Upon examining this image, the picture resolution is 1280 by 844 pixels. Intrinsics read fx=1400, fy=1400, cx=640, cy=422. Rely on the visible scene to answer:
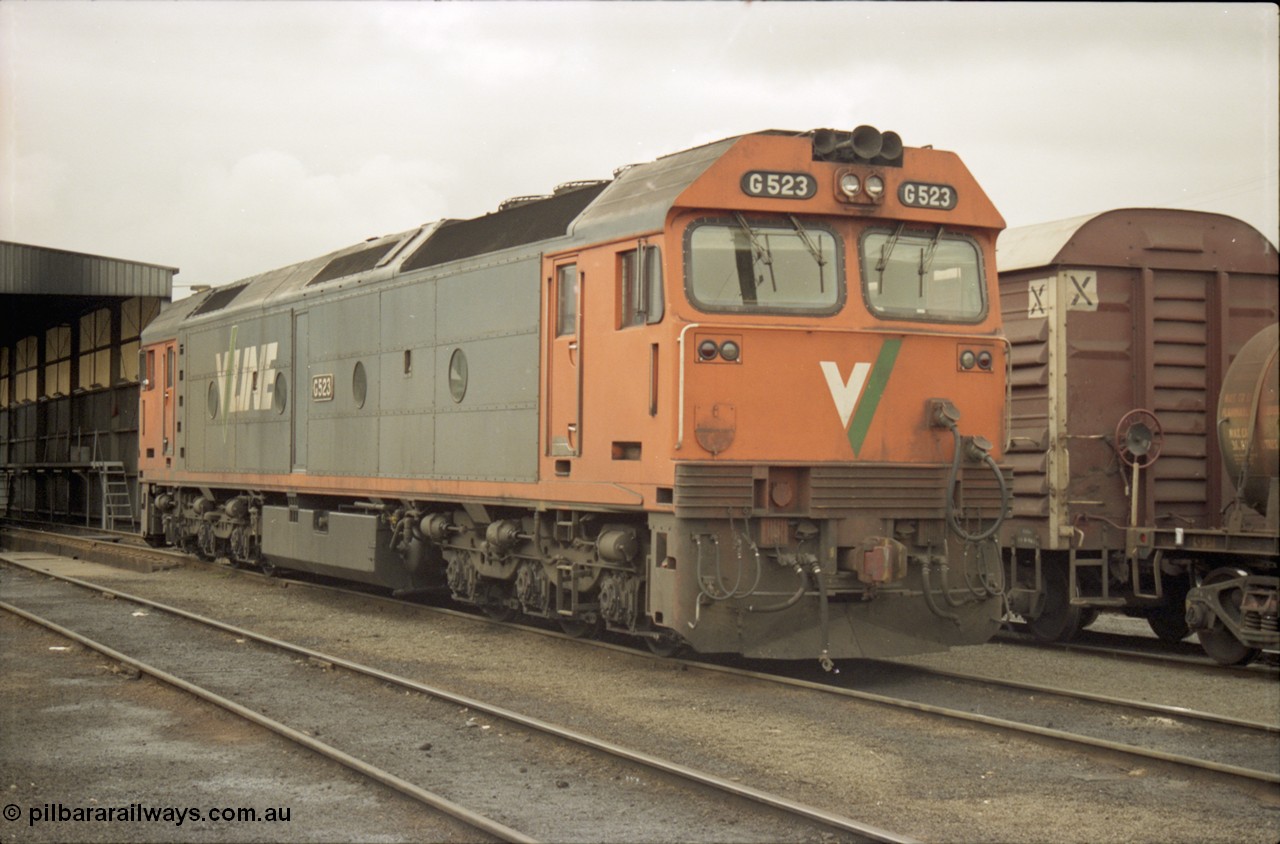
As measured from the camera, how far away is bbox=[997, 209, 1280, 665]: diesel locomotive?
1300 cm

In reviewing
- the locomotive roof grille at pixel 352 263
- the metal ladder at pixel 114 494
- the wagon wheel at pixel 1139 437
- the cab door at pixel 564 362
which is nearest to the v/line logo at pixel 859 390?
the cab door at pixel 564 362

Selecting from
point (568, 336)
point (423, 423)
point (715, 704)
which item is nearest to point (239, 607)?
point (423, 423)

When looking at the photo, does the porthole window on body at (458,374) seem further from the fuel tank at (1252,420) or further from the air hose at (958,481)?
the fuel tank at (1252,420)

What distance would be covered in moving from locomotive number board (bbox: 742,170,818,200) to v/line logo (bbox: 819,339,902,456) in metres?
1.28

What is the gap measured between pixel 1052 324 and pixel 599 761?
7132mm

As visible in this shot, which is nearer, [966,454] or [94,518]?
[966,454]

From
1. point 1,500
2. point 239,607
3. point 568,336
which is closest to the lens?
point 568,336

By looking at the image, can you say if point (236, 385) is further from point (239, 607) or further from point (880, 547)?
point (880, 547)

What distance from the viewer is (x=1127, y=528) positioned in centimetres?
1293

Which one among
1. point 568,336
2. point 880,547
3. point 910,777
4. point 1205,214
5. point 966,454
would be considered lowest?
point 910,777

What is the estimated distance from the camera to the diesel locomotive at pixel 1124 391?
42.7 feet

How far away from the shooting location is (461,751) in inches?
332

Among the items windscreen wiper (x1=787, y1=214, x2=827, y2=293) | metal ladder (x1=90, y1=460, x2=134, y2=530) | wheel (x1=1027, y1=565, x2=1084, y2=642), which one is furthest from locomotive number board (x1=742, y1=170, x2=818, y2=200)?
metal ladder (x1=90, y1=460, x2=134, y2=530)

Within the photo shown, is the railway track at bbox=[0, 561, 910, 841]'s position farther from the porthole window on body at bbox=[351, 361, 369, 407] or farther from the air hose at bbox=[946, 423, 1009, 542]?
the air hose at bbox=[946, 423, 1009, 542]
